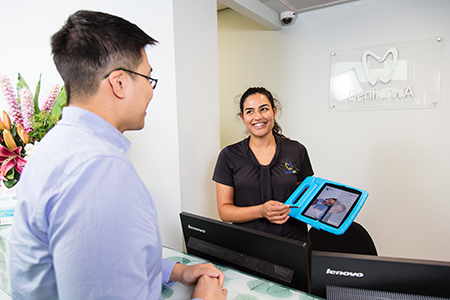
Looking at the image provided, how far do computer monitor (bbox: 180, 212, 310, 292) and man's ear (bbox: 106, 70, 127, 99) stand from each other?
48 centimetres

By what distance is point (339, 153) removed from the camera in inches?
101

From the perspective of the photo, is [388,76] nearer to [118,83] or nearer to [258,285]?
[258,285]

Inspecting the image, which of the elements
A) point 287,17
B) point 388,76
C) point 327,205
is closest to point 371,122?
point 388,76

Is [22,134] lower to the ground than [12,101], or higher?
lower

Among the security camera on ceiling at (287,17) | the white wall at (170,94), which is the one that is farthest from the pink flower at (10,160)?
the security camera on ceiling at (287,17)

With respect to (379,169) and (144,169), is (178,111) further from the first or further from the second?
(379,169)

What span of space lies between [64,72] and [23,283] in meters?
0.44

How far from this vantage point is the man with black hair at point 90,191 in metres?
0.46

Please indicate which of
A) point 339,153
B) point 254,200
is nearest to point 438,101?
point 339,153

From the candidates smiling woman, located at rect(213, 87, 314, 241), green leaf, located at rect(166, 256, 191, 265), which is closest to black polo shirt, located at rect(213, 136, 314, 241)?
smiling woman, located at rect(213, 87, 314, 241)

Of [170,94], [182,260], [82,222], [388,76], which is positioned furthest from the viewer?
[388,76]

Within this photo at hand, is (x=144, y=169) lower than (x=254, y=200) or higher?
higher

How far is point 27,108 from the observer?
130 cm

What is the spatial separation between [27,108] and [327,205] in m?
1.38
